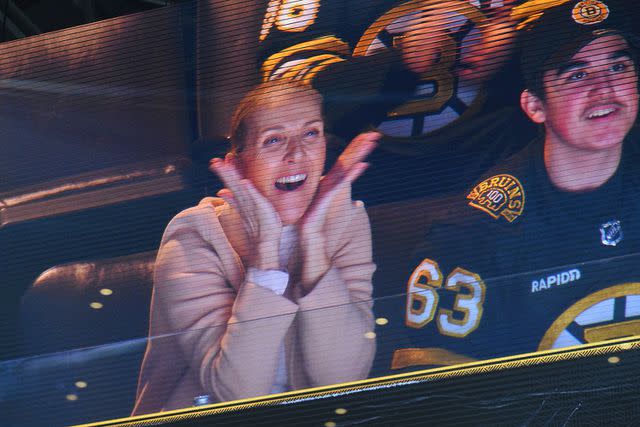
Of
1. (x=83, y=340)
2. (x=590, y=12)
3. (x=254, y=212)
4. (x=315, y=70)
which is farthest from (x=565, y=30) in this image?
(x=83, y=340)

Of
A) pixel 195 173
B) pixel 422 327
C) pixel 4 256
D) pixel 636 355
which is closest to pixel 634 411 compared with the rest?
pixel 636 355

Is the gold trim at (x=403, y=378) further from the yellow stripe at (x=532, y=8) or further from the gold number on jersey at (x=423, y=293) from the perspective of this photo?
the yellow stripe at (x=532, y=8)

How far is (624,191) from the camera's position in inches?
106

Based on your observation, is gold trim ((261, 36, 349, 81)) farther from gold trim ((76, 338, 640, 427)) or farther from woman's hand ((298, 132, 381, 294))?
gold trim ((76, 338, 640, 427))

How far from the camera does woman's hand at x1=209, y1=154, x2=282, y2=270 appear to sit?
9.41 ft

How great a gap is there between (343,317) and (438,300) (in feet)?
0.81

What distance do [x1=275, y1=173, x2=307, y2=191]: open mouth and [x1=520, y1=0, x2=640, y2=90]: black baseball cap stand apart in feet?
2.17

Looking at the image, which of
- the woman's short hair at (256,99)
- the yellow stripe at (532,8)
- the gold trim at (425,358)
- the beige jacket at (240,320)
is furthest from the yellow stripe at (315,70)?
the gold trim at (425,358)

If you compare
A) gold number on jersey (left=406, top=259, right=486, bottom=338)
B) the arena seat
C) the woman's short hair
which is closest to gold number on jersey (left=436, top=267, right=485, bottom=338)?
gold number on jersey (left=406, top=259, right=486, bottom=338)

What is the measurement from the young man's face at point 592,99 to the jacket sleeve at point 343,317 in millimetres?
563

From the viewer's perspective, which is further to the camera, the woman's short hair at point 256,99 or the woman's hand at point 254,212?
the woman's short hair at point 256,99

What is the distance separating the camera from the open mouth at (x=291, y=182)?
2.94 m

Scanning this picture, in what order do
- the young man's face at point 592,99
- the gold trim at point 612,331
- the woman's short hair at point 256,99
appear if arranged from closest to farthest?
the gold trim at point 612,331 < the young man's face at point 592,99 < the woman's short hair at point 256,99

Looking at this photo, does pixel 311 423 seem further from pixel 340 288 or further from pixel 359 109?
pixel 359 109
